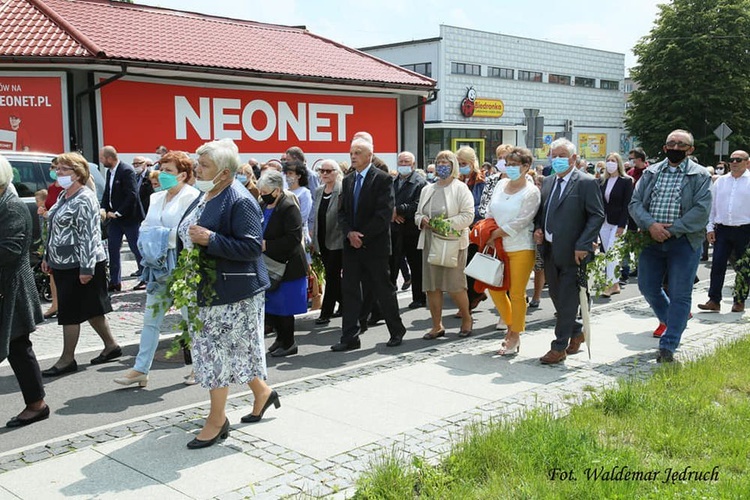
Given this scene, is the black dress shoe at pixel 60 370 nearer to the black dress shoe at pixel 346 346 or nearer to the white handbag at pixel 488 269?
the black dress shoe at pixel 346 346

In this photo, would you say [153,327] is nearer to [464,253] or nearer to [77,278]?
[77,278]

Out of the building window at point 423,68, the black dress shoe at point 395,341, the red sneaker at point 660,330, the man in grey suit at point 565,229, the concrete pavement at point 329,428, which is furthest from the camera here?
the building window at point 423,68

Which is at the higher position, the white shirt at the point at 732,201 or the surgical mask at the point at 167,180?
the surgical mask at the point at 167,180

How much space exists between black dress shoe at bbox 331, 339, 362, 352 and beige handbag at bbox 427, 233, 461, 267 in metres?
1.18

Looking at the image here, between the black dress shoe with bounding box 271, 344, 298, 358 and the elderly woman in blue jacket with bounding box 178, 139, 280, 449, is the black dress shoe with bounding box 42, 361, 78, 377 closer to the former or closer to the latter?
the black dress shoe with bounding box 271, 344, 298, 358

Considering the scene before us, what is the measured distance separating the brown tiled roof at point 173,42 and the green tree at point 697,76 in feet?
88.7

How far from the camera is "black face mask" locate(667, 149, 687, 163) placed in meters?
7.28

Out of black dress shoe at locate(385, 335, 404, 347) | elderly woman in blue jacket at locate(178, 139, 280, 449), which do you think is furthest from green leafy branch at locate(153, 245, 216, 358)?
black dress shoe at locate(385, 335, 404, 347)

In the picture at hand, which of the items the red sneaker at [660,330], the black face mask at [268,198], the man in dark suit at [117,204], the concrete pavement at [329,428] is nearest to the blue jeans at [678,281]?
the concrete pavement at [329,428]

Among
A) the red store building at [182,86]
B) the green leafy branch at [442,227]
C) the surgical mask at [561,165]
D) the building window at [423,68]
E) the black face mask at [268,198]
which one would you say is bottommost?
the green leafy branch at [442,227]

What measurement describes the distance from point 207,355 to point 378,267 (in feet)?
10.2

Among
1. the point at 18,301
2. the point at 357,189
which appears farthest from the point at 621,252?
the point at 18,301

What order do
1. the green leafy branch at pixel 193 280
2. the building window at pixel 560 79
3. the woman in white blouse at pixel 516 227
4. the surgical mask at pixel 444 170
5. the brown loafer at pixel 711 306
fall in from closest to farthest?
the green leafy branch at pixel 193 280
the woman in white blouse at pixel 516 227
the surgical mask at pixel 444 170
the brown loafer at pixel 711 306
the building window at pixel 560 79

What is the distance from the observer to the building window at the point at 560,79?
178ft
